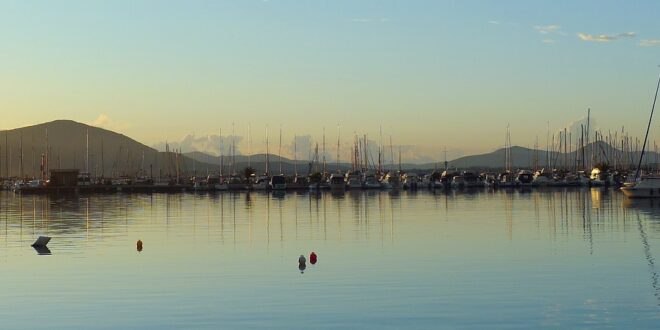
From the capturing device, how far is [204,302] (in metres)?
30.6

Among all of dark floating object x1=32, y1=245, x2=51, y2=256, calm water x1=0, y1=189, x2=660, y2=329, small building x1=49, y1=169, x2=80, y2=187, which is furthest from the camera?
small building x1=49, y1=169, x2=80, y2=187

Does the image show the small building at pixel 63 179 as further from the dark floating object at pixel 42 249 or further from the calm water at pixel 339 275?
the dark floating object at pixel 42 249

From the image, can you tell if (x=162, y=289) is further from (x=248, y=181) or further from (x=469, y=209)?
(x=248, y=181)

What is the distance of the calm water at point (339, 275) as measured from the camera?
27.7 m

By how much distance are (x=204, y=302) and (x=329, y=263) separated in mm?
11227

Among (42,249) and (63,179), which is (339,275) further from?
(63,179)

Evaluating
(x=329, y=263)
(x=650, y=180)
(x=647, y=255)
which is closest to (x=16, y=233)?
(x=329, y=263)

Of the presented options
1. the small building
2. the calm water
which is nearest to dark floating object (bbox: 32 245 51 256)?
the calm water

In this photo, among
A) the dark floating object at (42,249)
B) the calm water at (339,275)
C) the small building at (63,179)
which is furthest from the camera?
the small building at (63,179)

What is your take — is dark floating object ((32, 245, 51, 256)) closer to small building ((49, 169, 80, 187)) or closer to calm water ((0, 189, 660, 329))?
calm water ((0, 189, 660, 329))

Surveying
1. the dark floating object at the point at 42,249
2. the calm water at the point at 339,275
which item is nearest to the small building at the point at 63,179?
the calm water at the point at 339,275

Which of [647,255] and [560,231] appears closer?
[647,255]

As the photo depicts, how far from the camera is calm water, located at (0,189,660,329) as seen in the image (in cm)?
2772

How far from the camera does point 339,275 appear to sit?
36.9m
